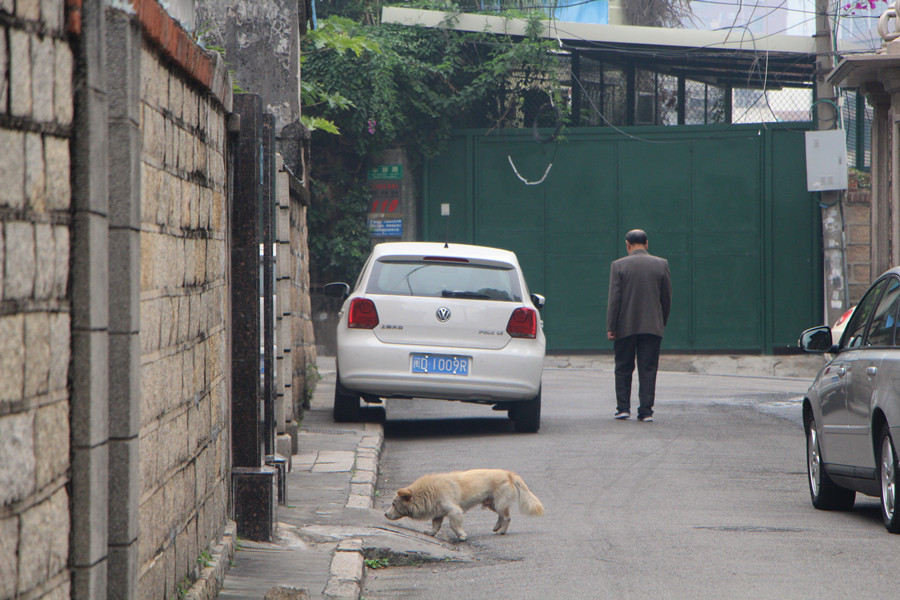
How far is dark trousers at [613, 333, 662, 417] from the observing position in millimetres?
11438

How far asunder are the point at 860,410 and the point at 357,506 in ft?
9.47

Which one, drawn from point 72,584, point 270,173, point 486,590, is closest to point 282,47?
point 270,173

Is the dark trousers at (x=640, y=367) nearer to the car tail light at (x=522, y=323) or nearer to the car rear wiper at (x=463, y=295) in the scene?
the car tail light at (x=522, y=323)

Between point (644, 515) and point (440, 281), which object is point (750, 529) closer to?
point (644, 515)

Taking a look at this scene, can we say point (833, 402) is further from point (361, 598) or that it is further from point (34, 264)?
point (34, 264)

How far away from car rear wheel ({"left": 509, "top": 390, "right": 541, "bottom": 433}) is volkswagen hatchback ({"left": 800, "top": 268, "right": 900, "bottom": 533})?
304cm

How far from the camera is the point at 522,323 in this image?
402 inches

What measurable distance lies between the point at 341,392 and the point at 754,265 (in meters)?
9.91

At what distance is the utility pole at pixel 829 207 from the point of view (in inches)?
659

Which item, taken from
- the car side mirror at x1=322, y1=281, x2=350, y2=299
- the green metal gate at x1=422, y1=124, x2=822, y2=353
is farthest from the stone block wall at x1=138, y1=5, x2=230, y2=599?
the green metal gate at x1=422, y1=124, x2=822, y2=353

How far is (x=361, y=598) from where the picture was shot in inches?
197

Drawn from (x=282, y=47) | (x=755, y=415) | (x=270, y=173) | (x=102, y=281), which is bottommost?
(x=755, y=415)

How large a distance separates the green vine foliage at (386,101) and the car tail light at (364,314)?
794cm

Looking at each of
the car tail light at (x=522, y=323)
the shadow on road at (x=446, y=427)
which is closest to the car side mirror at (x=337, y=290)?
the shadow on road at (x=446, y=427)
